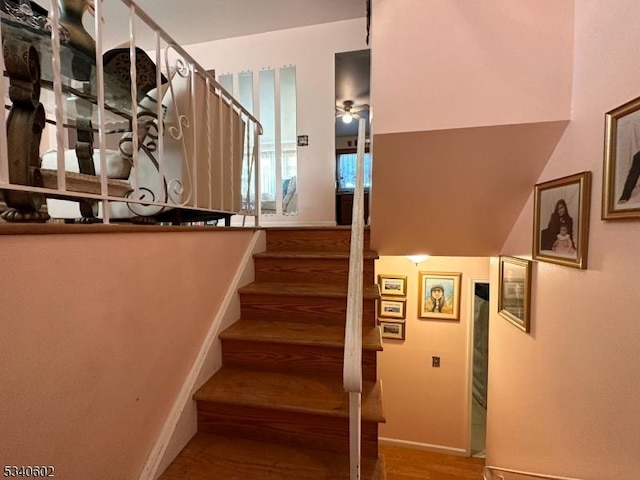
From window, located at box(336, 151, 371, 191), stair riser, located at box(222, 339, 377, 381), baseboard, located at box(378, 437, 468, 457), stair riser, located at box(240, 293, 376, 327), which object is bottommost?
baseboard, located at box(378, 437, 468, 457)

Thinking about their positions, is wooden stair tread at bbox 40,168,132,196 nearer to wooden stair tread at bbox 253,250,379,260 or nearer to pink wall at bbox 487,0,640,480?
wooden stair tread at bbox 253,250,379,260

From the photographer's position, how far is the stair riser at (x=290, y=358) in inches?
58.1

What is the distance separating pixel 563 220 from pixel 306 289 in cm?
138

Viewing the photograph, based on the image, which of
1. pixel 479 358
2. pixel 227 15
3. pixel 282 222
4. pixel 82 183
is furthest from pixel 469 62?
pixel 479 358

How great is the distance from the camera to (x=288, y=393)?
1.37 metres

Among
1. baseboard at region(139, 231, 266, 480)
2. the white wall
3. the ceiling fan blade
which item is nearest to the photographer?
baseboard at region(139, 231, 266, 480)

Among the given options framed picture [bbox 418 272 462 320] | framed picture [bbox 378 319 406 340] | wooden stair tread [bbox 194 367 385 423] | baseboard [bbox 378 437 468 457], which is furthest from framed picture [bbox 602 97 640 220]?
baseboard [bbox 378 437 468 457]

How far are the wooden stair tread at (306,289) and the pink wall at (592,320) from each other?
924 mm

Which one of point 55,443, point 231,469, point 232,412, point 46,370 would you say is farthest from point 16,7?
point 231,469

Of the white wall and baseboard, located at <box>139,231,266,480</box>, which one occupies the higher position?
the white wall

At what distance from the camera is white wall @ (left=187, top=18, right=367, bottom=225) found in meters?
3.09

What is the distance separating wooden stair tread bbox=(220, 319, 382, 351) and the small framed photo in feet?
7.15

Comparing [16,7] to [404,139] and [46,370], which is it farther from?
[404,139]

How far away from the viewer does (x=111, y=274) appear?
960mm
